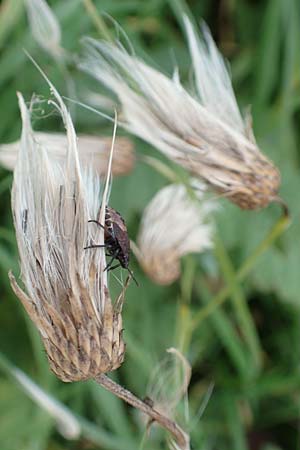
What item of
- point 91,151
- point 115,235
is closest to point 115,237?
point 115,235

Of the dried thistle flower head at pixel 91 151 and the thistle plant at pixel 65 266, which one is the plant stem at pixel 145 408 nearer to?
the thistle plant at pixel 65 266

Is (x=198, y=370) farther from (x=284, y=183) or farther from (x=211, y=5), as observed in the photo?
(x=211, y=5)

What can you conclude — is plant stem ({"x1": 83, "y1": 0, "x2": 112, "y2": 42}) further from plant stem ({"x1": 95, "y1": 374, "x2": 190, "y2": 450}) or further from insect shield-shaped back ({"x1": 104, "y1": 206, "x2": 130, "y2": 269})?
plant stem ({"x1": 95, "y1": 374, "x2": 190, "y2": 450})

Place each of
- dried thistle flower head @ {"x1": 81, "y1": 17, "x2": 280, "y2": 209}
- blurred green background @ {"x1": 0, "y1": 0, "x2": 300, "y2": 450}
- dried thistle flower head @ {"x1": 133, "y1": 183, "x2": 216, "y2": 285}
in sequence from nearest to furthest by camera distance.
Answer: dried thistle flower head @ {"x1": 81, "y1": 17, "x2": 280, "y2": 209}
dried thistle flower head @ {"x1": 133, "y1": 183, "x2": 216, "y2": 285}
blurred green background @ {"x1": 0, "y1": 0, "x2": 300, "y2": 450}

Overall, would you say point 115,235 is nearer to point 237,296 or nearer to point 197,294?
point 237,296

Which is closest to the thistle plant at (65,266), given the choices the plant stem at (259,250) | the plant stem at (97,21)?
the plant stem at (97,21)

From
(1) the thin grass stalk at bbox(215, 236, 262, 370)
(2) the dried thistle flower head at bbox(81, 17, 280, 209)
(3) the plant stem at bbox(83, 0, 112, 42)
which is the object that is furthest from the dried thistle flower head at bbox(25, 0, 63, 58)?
(1) the thin grass stalk at bbox(215, 236, 262, 370)

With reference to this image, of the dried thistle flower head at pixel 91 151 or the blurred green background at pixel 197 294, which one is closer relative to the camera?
the dried thistle flower head at pixel 91 151
